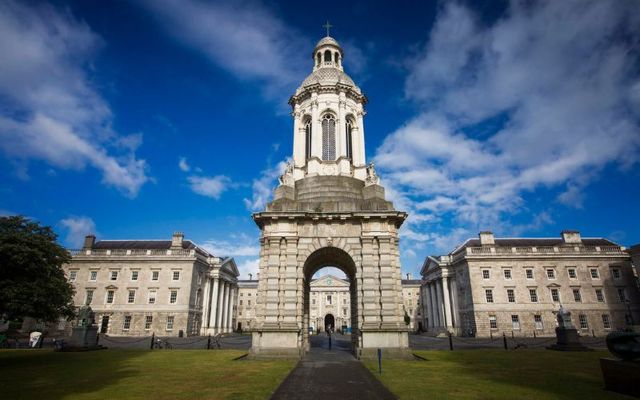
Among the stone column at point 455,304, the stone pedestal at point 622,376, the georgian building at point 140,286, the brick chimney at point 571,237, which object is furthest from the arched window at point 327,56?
the brick chimney at point 571,237

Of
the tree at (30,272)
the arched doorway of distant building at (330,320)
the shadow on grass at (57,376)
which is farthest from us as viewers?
the arched doorway of distant building at (330,320)

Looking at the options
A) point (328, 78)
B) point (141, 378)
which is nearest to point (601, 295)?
point (328, 78)

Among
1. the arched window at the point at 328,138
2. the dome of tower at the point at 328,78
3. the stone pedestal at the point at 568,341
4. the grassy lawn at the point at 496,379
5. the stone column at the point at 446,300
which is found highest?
the dome of tower at the point at 328,78

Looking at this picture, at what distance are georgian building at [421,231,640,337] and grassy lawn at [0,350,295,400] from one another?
4010 centimetres

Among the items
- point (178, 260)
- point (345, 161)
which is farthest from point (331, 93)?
point (178, 260)

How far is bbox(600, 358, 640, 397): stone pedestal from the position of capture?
10.4 m

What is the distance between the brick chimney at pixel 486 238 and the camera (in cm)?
5490

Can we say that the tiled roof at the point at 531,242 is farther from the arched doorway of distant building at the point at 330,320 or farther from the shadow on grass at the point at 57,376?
the shadow on grass at the point at 57,376

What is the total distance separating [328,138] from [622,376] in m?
21.9

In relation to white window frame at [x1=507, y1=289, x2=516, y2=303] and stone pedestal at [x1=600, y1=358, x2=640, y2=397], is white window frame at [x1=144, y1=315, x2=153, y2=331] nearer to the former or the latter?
white window frame at [x1=507, y1=289, x2=516, y2=303]

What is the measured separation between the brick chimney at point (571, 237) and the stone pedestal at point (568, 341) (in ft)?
114

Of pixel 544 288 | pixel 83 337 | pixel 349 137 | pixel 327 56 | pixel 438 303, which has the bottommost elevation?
pixel 83 337

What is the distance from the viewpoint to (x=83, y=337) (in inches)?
1081

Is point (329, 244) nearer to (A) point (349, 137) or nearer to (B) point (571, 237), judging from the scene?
(A) point (349, 137)
